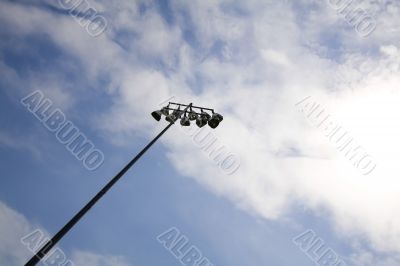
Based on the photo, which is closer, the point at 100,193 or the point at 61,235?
the point at 61,235

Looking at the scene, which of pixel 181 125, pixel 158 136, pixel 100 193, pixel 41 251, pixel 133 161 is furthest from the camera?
pixel 181 125

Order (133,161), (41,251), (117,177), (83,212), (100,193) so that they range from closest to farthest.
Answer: (41,251)
(83,212)
(100,193)
(117,177)
(133,161)

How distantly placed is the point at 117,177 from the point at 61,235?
2.33m

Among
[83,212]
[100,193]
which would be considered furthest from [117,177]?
[83,212]

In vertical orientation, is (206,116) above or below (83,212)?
above

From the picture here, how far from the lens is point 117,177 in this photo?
786 cm

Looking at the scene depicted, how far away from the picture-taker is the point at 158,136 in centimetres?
1020

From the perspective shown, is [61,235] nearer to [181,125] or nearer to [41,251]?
[41,251]

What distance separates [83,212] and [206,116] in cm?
632

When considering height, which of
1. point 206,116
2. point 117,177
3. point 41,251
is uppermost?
point 206,116

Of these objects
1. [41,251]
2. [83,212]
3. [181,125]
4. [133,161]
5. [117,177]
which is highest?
[181,125]

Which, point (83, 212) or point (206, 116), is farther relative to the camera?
point (206, 116)

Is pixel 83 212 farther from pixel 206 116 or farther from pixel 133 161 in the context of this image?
pixel 206 116

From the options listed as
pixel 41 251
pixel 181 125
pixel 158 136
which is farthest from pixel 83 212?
pixel 181 125
